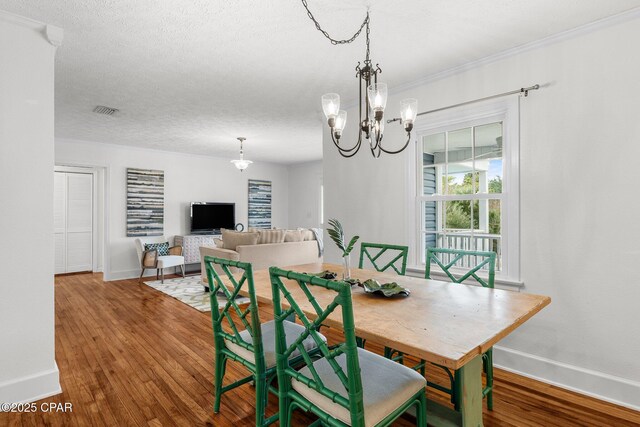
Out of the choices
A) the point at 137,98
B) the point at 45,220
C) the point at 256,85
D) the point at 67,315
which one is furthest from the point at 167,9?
the point at 67,315

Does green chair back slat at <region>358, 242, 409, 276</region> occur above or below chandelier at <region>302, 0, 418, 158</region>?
below

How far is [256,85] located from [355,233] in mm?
1887

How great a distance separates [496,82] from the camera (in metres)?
2.75

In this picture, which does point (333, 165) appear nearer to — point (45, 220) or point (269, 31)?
point (269, 31)

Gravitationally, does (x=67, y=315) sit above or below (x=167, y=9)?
below

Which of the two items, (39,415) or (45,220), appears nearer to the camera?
(39,415)

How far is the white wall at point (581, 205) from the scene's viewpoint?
7.11 feet

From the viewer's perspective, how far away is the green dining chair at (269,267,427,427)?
1180 mm

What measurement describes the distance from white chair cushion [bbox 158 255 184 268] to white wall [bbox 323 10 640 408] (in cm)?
518

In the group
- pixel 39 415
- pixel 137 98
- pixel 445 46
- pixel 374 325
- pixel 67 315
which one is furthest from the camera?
pixel 67 315

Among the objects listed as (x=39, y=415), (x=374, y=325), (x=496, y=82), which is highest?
(x=496, y=82)

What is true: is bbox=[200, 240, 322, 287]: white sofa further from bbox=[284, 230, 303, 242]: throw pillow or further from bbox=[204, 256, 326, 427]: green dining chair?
bbox=[204, 256, 326, 427]: green dining chair

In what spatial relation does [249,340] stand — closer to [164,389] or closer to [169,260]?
[164,389]

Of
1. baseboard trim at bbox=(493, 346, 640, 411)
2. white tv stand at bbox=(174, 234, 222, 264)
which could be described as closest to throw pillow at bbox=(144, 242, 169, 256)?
white tv stand at bbox=(174, 234, 222, 264)
